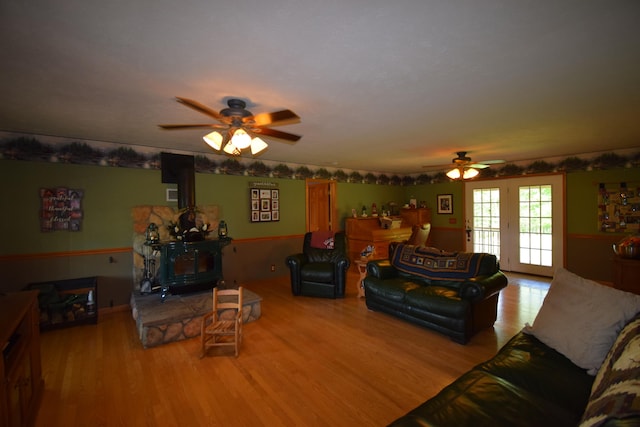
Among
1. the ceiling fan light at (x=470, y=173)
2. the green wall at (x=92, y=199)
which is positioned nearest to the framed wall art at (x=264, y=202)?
the green wall at (x=92, y=199)

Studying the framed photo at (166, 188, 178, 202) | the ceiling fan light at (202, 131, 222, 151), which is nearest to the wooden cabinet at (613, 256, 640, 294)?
the ceiling fan light at (202, 131, 222, 151)

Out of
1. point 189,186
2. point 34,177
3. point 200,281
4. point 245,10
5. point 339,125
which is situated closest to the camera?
point 245,10

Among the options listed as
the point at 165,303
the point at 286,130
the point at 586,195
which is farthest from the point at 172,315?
the point at 586,195

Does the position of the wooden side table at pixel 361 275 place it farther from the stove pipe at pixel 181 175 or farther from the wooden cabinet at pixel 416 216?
the wooden cabinet at pixel 416 216

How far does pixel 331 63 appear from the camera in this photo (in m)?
1.93

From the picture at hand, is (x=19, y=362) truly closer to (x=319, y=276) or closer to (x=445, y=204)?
(x=319, y=276)

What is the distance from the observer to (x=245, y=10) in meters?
1.40

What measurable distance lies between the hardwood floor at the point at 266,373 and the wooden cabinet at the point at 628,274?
1187 millimetres

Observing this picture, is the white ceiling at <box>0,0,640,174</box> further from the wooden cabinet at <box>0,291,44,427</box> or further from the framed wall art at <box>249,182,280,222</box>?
the framed wall art at <box>249,182,280,222</box>

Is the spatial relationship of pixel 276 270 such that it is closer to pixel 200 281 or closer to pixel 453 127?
pixel 200 281

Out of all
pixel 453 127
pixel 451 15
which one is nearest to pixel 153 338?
pixel 451 15

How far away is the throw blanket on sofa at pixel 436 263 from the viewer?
11.8 ft

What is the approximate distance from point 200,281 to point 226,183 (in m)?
1.89

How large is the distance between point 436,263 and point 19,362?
401 cm
